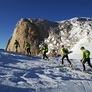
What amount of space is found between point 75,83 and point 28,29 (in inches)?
2846

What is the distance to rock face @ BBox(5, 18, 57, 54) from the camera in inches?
3361

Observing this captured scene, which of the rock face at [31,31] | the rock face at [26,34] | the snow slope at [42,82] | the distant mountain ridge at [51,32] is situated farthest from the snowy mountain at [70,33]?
the snow slope at [42,82]

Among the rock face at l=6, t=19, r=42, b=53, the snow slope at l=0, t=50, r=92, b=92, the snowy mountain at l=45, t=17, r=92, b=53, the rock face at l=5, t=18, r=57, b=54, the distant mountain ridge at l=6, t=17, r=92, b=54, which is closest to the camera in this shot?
the snow slope at l=0, t=50, r=92, b=92

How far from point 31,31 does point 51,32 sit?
21.3 feet

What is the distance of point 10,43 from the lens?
309ft

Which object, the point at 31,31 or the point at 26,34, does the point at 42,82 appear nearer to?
the point at 31,31

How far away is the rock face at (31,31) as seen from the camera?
85.4 m

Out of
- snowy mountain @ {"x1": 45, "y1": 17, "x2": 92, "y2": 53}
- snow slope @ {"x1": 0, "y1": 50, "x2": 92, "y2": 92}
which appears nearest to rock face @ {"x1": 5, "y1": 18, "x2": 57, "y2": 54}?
snowy mountain @ {"x1": 45, "y1": 17, "x2": 92, "y2": 53}

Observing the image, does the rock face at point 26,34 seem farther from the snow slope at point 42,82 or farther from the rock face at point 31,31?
the snow slope at point 42,82

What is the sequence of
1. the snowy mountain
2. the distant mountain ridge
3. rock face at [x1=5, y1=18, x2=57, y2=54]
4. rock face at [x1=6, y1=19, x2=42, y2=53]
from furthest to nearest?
1. rock face at [x1=5, y1=18, x2=57, y2=54]
2. rock face at [x1=6, y1=19, x2=42, y2=53]
3. the distant mountain ridge
4. the snowy mountain

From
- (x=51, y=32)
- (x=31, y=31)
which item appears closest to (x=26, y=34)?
(x=31, y=31)

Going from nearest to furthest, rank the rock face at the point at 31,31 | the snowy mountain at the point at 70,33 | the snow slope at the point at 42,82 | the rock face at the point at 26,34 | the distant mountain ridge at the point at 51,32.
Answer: the snow slope at the point at 42,82, the snowy mountain at the point at 70,33, the distant mountain ridge at the point at 51,32, the rock face at the point at 26,34, the rock face at the point at 31,31

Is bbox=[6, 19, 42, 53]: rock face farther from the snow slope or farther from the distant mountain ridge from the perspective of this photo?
the snow slope

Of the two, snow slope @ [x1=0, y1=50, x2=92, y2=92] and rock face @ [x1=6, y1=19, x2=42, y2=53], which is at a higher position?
rock face @ [x1=6, y1=19, x2=42, y2=53]
